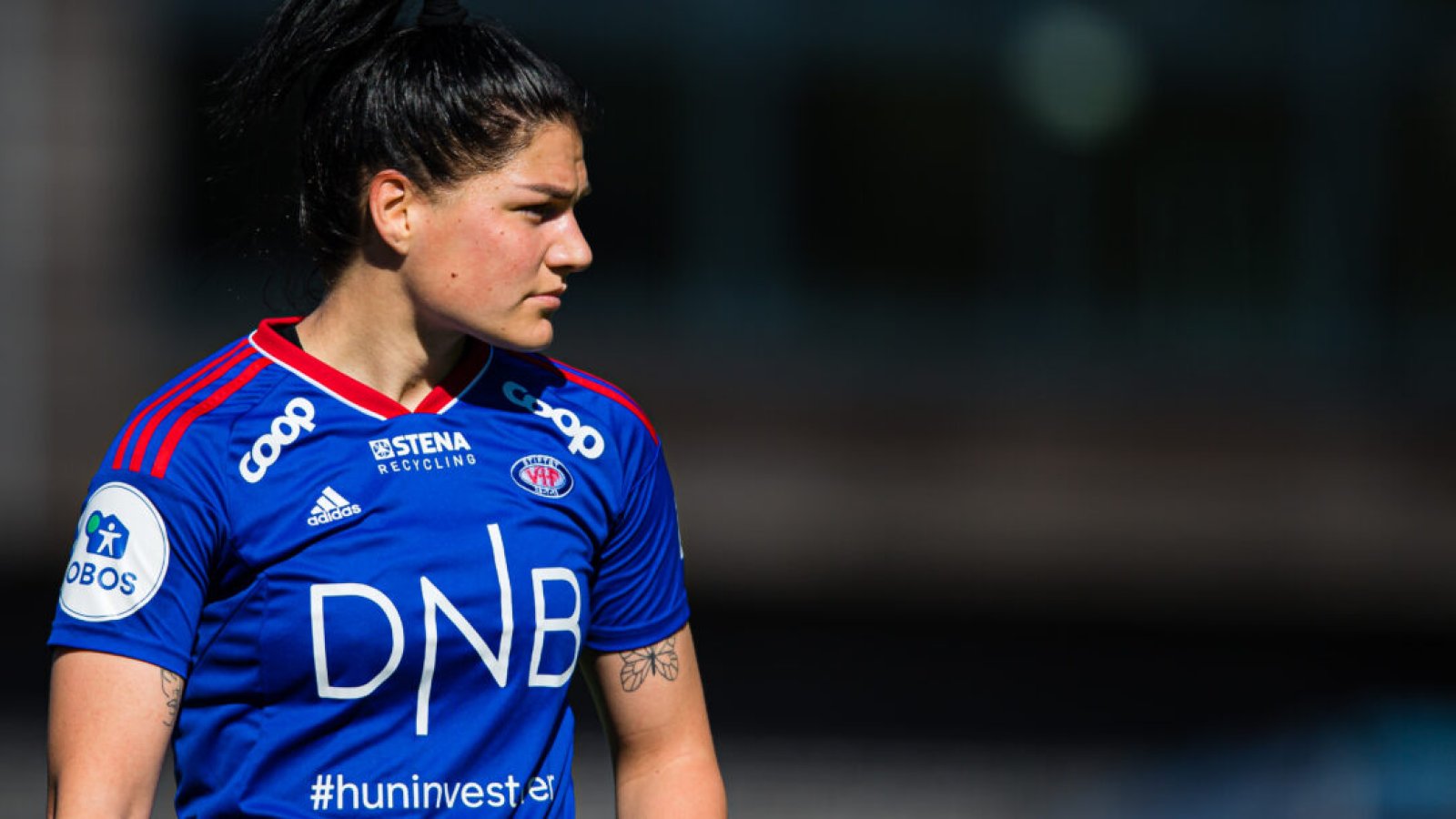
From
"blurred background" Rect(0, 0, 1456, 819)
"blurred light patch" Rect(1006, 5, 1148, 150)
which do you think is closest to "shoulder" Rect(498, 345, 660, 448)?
"blurred background" Rect(0, 0, 1456, 819)

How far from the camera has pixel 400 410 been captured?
2645 millimetres

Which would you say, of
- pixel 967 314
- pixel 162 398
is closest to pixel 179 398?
pixel 162 398

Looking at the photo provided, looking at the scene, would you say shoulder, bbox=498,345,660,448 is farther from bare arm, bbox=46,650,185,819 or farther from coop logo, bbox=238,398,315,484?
bare arm, bbox=46,650,185,819

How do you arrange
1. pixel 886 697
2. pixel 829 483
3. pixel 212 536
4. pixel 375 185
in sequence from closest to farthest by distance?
pixel 212 536
pixel 375 185
pixel 886 697
pixel 829 483

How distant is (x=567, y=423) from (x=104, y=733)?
800 millimetres

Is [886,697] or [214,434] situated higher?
[214,434]

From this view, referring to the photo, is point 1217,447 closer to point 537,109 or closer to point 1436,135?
point 1436,135

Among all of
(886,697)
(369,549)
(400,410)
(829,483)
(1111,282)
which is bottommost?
(886,697)

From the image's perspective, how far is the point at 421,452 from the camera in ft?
8.54

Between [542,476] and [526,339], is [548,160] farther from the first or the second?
[542,476]

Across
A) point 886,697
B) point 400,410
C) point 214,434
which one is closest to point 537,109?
point 400,410

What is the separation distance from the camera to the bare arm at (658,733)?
279cm

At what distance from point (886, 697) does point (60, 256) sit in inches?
211

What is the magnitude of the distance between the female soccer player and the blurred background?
25.0 ft
